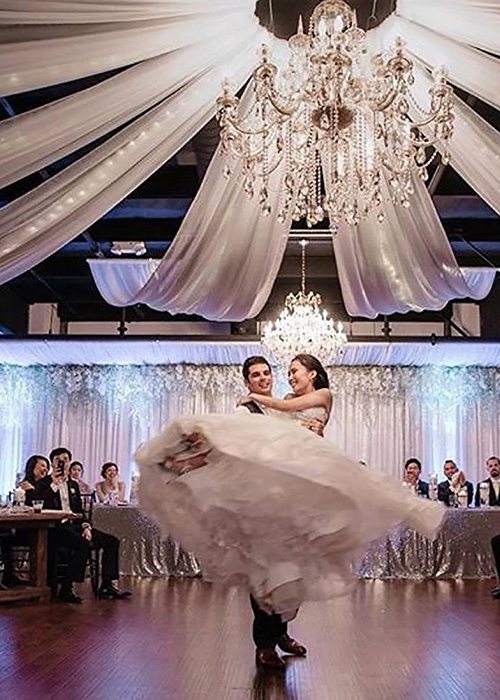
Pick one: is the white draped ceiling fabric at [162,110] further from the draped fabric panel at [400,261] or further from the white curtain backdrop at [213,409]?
the white curtain backdrop at [213,409]

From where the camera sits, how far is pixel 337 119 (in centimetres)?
454

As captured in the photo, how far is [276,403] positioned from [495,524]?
222 inches

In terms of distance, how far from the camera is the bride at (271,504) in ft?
10.8

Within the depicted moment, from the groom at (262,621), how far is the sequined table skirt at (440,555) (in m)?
5.28

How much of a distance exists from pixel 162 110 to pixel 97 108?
462mm

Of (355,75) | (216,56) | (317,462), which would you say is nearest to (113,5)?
(216,56)

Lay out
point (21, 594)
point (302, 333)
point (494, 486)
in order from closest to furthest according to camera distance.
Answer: point (21, 594) < point (302, 333) < point (494, 486)

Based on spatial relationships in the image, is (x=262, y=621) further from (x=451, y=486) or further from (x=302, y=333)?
(x=451, y=486)

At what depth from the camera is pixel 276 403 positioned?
397 centimetres

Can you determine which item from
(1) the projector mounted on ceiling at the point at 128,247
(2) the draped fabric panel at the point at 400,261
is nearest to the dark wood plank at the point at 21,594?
(2) the draped fabric panel at the point at 400,261

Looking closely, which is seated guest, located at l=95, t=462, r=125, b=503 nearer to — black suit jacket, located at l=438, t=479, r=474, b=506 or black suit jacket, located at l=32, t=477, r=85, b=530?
black suit jacket, located at l=32, t=477, r=85, b=530

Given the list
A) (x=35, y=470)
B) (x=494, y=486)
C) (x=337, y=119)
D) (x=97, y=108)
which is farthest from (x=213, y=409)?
(x=97, y=108)

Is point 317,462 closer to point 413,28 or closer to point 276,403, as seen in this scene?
point 276,403

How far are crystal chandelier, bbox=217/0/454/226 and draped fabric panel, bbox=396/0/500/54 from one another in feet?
0.62
